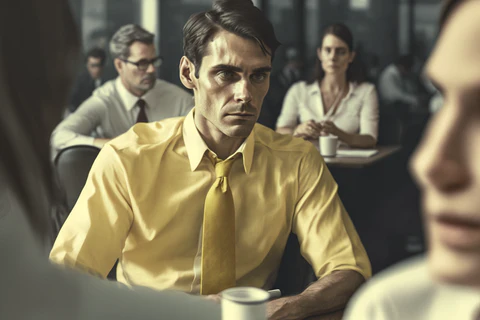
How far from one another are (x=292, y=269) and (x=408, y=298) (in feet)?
3.65

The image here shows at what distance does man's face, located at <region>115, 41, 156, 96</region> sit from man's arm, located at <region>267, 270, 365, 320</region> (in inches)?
83.9

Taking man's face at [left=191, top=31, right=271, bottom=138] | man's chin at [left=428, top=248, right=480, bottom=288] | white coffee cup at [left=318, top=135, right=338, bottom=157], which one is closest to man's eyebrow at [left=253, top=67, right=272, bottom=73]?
man's face at [left=191, top=31, right=271, bottom=138]

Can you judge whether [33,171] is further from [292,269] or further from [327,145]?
[327,145]

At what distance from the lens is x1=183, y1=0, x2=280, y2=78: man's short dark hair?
153cm

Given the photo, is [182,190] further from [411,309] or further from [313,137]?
[313,137]

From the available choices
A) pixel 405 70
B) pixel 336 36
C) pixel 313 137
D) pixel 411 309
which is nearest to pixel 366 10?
pixel 405 70

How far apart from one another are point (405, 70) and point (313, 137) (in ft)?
8.66

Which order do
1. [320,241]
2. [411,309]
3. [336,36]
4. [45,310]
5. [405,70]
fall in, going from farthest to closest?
[405,70] → [336,36] → [320,241] → [411,309] → [45,310]

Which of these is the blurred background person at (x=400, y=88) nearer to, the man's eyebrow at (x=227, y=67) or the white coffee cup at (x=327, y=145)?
the white coffee cup at (x=327, y=145)

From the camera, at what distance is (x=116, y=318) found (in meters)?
0.38

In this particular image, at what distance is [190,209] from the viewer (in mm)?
1509

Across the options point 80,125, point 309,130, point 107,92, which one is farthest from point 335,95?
point 80,125

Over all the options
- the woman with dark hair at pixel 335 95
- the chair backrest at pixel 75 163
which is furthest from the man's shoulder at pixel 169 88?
the chair backrest at pixel 75 163

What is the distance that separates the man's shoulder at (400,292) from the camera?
45 cm
